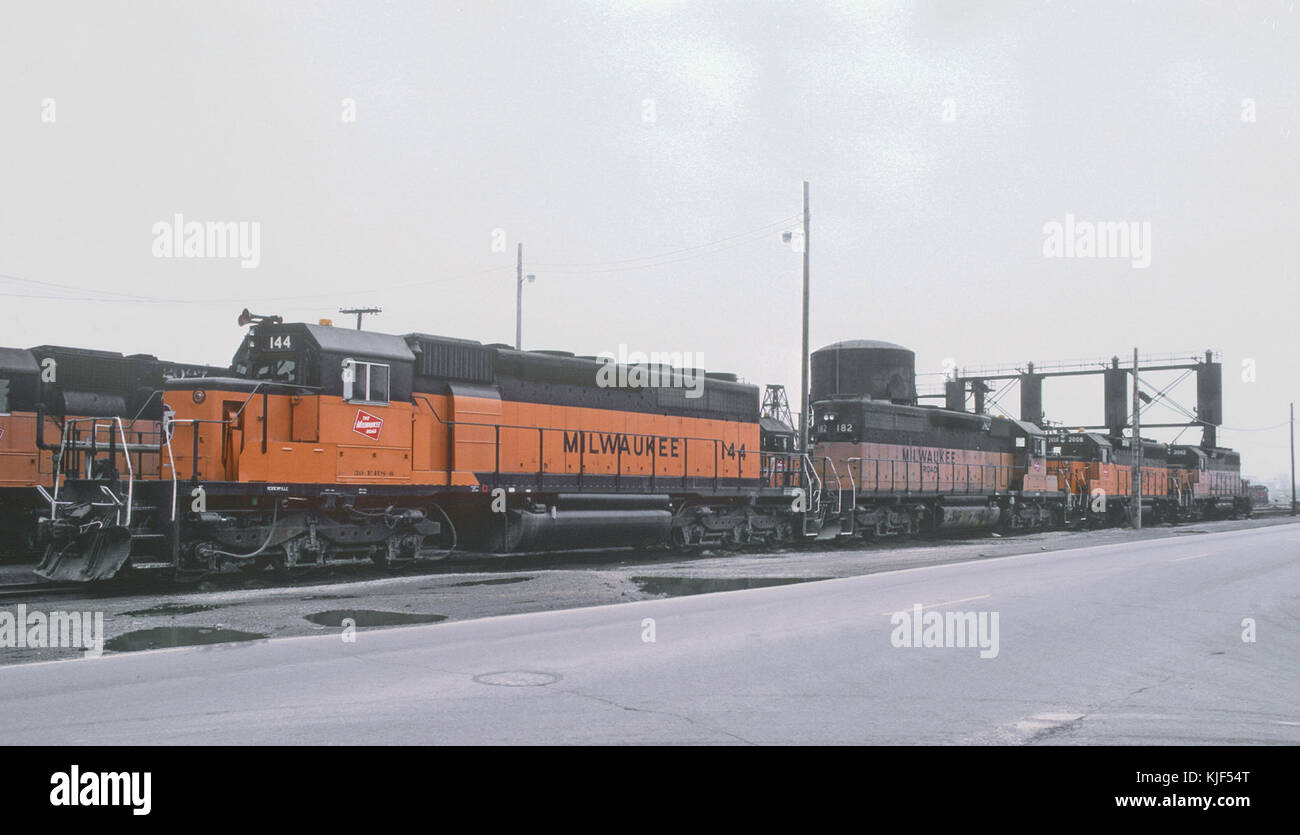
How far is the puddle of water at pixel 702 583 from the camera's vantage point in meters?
14.9

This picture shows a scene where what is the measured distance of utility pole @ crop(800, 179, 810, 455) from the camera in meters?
27.8

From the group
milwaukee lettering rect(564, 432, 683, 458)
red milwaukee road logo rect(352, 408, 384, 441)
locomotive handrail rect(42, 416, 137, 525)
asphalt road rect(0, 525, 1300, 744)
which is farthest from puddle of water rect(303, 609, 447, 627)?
milwaukee lettering rect(564, 432, 683, 458)

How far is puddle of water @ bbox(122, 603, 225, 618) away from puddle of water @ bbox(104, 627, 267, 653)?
1.28 metres

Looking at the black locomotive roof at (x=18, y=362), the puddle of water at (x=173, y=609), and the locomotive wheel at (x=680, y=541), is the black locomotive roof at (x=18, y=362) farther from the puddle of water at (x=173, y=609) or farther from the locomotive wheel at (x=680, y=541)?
the locomotive wheel at (x=680, y=541)

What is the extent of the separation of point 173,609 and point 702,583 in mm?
7676

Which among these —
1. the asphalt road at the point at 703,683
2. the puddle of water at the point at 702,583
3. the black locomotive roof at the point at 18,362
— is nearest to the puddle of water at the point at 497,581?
the puddle of water at the point at 702,583

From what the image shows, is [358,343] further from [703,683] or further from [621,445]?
[703,683]

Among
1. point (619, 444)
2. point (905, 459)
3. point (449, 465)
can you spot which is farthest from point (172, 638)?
point (905, 459)

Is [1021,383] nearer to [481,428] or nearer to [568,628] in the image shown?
[481,428]

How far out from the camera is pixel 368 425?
16234mm

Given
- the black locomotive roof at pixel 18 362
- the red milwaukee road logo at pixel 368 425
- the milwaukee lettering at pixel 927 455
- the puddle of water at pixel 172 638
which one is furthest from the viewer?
the milwaukee lettering at pixel 927 455

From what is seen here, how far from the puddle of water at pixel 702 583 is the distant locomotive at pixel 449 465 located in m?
3.37

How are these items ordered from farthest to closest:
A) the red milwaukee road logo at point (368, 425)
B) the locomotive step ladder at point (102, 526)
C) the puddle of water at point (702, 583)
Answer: the red milwaukee road logo at point (368, 425) → the puddle of water at point (702, 583) → the locomotive step ladder at point (102, 526)

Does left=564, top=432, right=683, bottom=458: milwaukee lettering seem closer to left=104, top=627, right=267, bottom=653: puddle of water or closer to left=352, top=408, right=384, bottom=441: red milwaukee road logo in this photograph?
left=352, top=408, right=384, bottom=441: red milwaukee road logo
